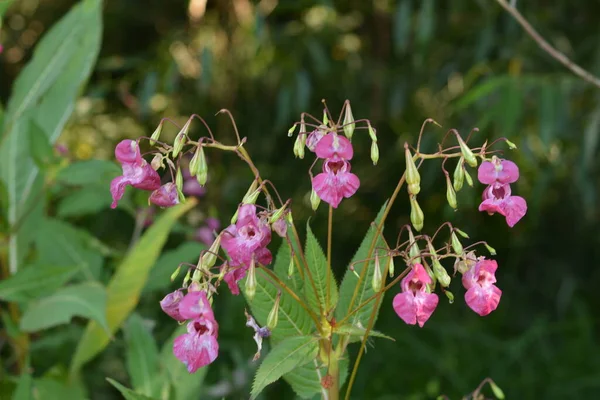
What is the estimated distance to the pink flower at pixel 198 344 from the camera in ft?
2.03

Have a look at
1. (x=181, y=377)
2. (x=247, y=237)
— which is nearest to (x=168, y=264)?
(x=181, y=377)

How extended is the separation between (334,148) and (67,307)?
610 millimetres

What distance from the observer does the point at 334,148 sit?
0.62m

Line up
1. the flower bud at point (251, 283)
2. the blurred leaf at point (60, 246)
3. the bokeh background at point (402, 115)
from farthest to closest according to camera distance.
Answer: the bokeh background at point (402, 115) < the blurred leaf at point (60, 246) < the flower bud at point (251, 283)

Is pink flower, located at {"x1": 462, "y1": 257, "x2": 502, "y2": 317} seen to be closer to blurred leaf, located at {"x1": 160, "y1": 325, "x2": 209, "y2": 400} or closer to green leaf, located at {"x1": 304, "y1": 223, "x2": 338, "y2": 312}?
green leaf, located at {"x1": 304, "y1": 223, "x2": 338, "y2": 312}

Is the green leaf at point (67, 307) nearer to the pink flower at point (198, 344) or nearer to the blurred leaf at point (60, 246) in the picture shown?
the blurred leaf at point (60, 246)

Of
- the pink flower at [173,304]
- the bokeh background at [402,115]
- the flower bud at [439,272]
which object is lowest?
the bokeh background at [402,115]

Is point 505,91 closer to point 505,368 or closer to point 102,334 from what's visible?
point 505,368

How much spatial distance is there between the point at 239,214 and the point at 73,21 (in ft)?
2.78

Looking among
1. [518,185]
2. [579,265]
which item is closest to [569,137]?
[518,185]

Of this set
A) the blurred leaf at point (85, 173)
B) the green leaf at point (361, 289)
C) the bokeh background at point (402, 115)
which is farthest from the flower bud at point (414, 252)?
the bokeh background at point (402, 115)

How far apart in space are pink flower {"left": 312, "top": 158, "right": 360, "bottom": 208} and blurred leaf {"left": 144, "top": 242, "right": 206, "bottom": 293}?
2.19ft

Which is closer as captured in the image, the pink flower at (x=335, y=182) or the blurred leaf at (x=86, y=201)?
the pink flower at (x=335, y=182)

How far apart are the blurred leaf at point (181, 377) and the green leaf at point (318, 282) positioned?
0.27m
